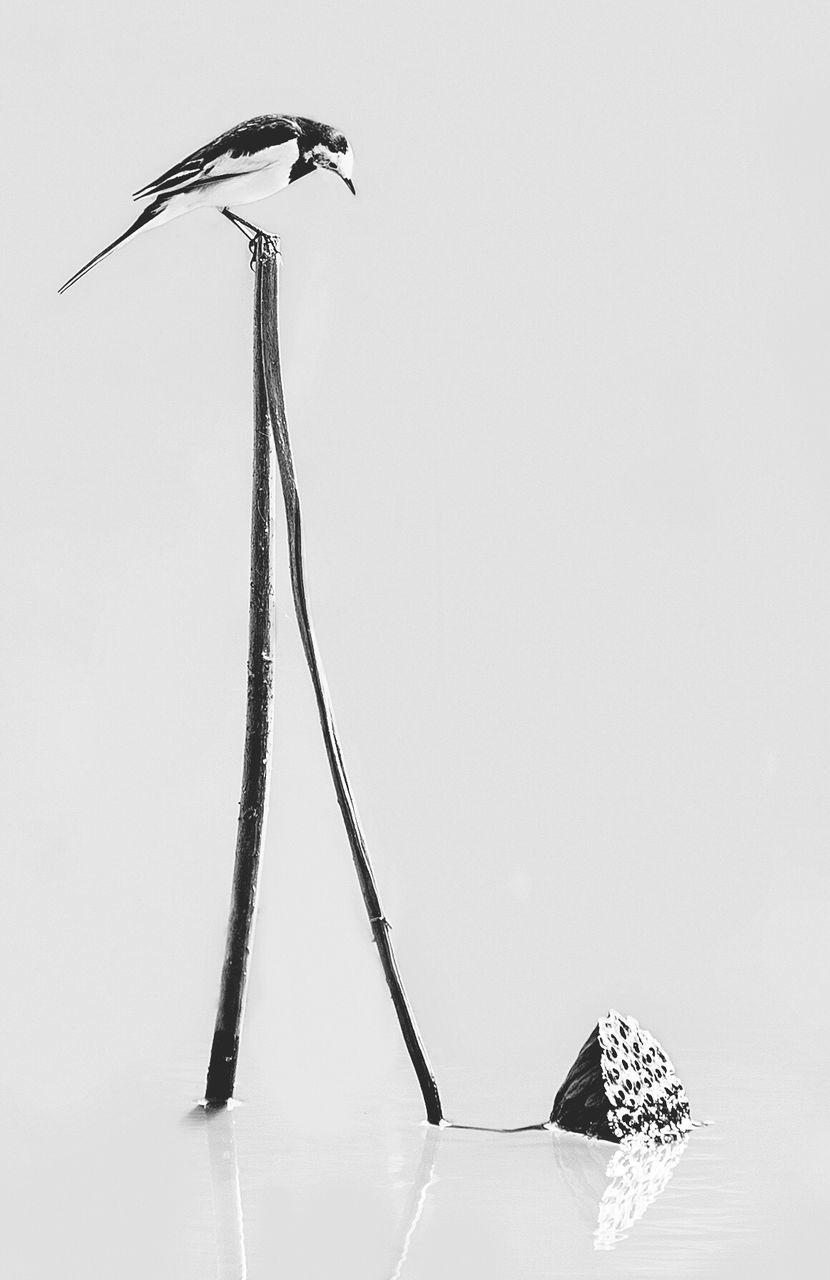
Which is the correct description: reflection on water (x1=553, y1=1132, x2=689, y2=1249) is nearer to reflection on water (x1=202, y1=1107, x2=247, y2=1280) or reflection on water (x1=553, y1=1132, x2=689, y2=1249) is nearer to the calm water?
the calm water

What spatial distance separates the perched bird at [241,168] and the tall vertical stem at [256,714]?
0.12 meters

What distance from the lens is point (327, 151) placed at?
11.2 ft

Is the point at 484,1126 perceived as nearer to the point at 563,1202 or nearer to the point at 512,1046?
the point at 563,1202

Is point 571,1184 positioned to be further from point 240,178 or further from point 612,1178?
point 240,178

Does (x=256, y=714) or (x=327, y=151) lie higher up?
(x=327, y=151)

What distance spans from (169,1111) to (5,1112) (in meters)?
0.34

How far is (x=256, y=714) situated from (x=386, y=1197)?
0.96 meters

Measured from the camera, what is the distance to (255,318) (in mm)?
3369

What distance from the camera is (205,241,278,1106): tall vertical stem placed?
3348mm

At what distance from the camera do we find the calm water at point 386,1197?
2.60 meters

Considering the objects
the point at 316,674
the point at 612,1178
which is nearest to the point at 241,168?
the point at 316,674

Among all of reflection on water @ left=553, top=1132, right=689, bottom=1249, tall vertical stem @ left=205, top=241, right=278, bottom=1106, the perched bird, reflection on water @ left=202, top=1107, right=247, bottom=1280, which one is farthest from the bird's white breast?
reflection on water @ left=553, top=1132, right=689, bottom=1249

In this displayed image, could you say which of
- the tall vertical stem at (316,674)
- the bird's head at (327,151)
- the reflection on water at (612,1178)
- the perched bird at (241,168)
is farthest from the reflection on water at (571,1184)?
the bird's head at (327,151)

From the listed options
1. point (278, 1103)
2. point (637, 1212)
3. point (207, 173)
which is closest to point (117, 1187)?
point (278, 1103)
